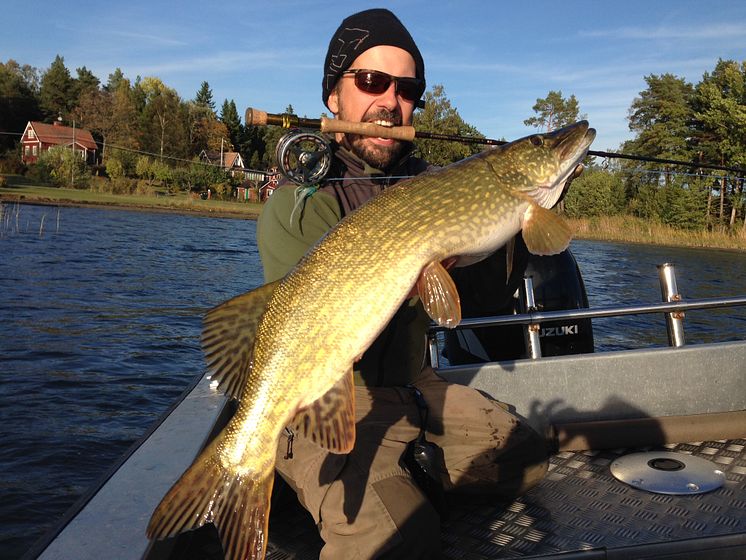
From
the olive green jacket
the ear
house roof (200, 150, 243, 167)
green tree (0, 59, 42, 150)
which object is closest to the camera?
the olive green jacket

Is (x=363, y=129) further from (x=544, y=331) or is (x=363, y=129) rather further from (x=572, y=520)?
(x=544, y=331)

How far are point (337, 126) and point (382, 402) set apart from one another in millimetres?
1248

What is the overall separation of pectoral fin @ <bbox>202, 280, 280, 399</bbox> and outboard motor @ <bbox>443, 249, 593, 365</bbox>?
8.85 ft

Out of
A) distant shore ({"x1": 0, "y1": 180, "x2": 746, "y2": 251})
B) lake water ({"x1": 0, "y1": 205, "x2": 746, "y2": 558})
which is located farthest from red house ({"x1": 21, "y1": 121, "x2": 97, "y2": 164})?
lake water ({"x1": 0, "y1": 205, "x2": 746, "y2": 558})

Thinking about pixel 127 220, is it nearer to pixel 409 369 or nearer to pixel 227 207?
pixel 227 207

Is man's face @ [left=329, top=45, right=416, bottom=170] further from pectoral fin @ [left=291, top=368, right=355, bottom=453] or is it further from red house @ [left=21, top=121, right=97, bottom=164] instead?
red house @ [left=21, top=121, right=97, bottom=164]

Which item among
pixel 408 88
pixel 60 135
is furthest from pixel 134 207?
pixel 408 88

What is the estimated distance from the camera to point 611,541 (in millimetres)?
2707

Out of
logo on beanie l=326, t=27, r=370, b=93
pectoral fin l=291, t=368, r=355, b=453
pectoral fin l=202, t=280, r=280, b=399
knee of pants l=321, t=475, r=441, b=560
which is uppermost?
logo on beanie l=326, t=27, r=370, b=93

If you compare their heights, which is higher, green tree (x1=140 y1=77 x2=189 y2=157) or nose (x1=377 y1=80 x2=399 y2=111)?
green tree (x1=140 y1=77 x2=189 y2=157)

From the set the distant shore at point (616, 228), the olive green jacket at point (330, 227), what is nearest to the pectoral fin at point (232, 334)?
the olive green jacket at point (330, 227)

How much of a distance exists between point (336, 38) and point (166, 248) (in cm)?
2136

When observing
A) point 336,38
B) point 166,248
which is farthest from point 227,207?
point 336,38

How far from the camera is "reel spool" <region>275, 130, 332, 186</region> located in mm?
2758
